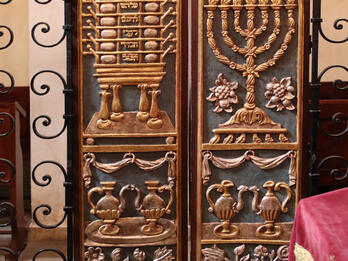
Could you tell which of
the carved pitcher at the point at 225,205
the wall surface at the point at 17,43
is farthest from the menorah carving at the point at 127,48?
the wall surface at the point at 17,43

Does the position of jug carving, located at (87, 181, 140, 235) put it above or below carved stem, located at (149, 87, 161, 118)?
below

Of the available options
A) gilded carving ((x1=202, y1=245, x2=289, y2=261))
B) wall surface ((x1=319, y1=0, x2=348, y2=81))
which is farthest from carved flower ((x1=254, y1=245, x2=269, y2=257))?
wall surface ((x1=319, y1=0, x2=348, y2=81))

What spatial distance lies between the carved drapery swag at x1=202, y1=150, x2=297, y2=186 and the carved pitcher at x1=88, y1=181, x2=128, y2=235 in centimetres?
33

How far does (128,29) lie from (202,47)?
Answer: 29 centimetres

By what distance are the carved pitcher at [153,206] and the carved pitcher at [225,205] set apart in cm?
17

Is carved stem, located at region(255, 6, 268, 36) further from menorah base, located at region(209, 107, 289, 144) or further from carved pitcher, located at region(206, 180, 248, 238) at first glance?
carved pitcher, located at region(206, 180, 248, 238)

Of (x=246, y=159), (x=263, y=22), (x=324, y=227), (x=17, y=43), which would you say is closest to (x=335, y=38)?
(x=263, y=22)

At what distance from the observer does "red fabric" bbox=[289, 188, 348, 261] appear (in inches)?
55.7

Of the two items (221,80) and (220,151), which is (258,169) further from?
(221,80)

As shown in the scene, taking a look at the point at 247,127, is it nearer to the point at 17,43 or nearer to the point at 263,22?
the point at 263,22

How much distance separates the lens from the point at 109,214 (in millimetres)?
2248

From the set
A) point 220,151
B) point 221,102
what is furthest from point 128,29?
point 220,151

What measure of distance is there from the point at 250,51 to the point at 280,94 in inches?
8.0

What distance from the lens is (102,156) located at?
2.25 meters
